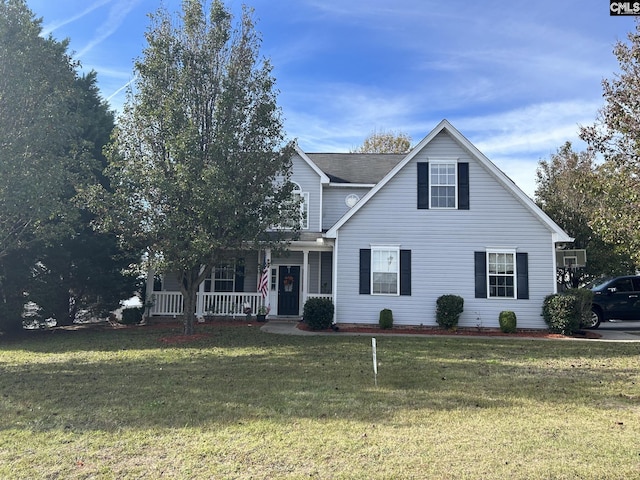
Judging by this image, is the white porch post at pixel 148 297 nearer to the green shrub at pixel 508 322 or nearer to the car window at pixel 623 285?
the green shrub at pixel 508 322

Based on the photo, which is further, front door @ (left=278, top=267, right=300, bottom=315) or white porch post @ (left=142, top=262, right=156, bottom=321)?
front door @ (left=278, top=267, right=300, bottom=315)

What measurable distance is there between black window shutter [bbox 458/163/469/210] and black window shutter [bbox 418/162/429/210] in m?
1.12

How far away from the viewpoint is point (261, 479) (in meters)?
3.92

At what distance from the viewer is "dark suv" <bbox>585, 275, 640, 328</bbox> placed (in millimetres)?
15641

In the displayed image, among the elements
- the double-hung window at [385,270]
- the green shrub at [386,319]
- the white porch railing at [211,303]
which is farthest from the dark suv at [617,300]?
the white porch railing at [211,303]

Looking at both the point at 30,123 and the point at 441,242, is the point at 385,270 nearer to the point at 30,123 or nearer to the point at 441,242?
the point at 441,242

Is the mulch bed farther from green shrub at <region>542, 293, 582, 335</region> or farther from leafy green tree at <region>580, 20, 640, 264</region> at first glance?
leafy green tree at <region>580, 20, 640, 264</region>

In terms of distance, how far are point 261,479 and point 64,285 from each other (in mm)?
15750

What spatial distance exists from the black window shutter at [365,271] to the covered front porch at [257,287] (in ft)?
5.33

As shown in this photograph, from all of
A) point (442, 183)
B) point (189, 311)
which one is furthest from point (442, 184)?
point (189, 311)

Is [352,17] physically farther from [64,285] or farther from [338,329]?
[64,285]

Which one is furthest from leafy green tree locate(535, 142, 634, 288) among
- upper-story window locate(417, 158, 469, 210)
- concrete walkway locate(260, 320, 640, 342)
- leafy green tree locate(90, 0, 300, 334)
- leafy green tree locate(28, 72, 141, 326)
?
leafy green tree locate(28, 72, 141, 326)

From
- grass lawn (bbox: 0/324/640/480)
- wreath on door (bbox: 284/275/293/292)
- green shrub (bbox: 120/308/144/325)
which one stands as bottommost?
grass lawn (bbox: 0/324/640/480)

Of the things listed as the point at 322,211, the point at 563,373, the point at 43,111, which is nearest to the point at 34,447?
the point at 563,373
